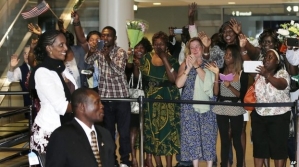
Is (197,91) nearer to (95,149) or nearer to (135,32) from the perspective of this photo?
(135,32)

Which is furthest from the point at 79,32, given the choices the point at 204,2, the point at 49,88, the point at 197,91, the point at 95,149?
the point at 204,2

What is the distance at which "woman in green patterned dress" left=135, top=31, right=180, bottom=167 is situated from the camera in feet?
32.8

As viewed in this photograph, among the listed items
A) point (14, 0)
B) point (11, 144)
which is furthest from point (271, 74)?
point (14, 0)

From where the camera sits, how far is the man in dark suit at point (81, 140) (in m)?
5.39

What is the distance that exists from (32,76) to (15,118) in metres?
7.84

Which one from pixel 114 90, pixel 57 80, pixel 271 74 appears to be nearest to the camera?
pixel 57 80

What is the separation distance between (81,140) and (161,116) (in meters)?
4.59

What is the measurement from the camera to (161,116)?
10000mm

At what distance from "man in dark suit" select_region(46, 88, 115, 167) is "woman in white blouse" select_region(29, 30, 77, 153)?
974 millimetres

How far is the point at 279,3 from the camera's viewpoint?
86.9 feet

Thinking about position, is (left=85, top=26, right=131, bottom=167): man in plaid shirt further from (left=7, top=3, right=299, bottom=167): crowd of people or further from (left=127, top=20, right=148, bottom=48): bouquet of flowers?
(left=127, top=20, right=148, bottom=48): bouquet of flowers

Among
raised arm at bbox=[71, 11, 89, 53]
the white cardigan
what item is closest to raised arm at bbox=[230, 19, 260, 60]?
raised arm at bbox=[71, 11, 89, 53]

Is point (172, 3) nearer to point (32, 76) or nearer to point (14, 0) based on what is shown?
point (14, 0)

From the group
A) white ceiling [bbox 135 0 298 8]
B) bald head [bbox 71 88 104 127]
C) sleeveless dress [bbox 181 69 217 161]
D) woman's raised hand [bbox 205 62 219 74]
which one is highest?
white ceiling [bbox 135 0 298 8]
